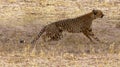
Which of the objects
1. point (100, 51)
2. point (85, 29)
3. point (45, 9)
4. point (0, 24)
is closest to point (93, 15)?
point (85, 29)

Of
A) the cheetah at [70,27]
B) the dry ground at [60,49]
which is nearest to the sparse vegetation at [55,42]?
the dry ground at [60,49]

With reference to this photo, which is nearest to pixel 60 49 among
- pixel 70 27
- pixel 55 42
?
pixel 55 42

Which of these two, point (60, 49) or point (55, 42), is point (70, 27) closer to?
point (55, 42)

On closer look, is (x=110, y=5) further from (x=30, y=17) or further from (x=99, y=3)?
(x=30, y=17)

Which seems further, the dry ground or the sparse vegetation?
the sparse vegetation

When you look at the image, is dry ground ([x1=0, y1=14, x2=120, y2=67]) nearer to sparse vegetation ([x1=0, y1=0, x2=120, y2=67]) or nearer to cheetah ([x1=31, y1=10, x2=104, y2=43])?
sparse vegetation ([x1=0, y1=0, x2=120, y2=67])

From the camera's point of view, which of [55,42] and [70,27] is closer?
[55,42]

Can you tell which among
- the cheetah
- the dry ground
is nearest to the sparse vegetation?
the dry ground

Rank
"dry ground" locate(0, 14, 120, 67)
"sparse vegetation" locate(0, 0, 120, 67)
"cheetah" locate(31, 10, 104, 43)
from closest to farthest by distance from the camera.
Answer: "dry ground" locate(0, 14, 120, 67), "sparse vegetation" locate(0, 0, 120, 67), "cheetah" locate(31, 10, 104, 43)
